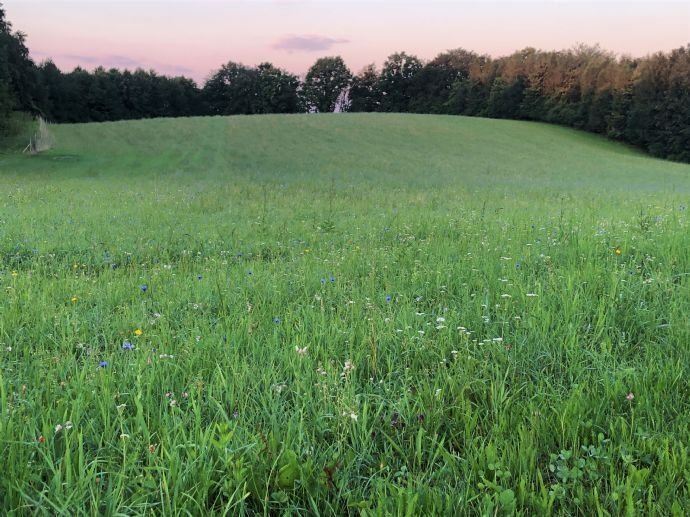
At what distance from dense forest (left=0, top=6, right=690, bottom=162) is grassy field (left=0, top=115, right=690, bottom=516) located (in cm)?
3430

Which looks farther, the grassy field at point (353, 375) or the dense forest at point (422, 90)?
the dense forest at point (422, 90)

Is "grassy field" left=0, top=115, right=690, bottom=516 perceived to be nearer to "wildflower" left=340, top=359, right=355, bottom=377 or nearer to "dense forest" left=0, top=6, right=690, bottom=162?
"wildflower" left=340, top=359, right=355, bottom=377

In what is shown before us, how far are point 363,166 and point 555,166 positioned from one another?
46.3ft

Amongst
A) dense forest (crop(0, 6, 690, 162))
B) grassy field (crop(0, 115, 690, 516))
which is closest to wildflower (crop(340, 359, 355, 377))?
grassy field (crop(0, 115, 690, 516))

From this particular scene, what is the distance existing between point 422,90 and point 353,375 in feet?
329

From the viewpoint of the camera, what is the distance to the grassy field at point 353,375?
1.84 metres

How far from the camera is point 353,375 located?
2.63 metres

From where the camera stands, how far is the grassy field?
6.04ft

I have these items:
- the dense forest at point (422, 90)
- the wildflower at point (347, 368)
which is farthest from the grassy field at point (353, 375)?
the dense forest at point (422, 90)

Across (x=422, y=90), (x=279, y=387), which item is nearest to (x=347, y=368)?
(x=279, y=387)

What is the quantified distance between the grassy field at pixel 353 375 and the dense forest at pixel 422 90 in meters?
34.3

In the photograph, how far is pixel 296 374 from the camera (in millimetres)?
2555

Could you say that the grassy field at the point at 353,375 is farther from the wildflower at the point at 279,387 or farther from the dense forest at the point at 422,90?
the dense forest at the point at 422,90

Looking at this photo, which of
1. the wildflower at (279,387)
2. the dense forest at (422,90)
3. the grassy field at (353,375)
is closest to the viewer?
the grassy field at (353,375)
